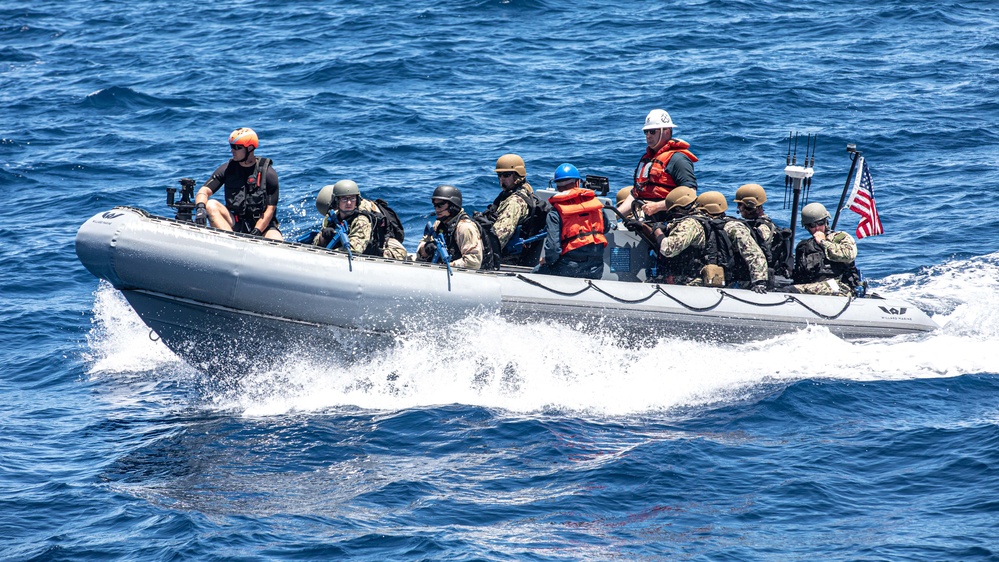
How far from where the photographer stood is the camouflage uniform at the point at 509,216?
32.7ft

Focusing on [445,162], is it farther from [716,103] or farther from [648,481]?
[648,481]

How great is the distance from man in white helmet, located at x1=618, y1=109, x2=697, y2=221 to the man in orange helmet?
11.7 feet

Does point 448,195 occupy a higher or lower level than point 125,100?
lower

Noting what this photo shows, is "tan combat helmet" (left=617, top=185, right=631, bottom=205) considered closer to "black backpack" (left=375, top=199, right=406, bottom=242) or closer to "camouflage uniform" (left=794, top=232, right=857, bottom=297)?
"camouflage uniform" (left=794, top=232, right=857, bottom=297)

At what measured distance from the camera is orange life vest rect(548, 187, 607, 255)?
31.6 ft

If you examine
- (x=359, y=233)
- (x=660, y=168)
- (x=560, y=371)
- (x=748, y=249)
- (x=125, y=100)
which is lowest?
(x=560, y=371)

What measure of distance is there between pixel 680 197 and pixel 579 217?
3.64 feet

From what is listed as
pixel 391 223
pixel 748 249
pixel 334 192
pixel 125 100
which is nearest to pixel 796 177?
pixel 748 249

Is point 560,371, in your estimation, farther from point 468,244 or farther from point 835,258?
point 835,258

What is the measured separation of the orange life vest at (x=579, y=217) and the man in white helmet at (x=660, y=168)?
3.24 feet

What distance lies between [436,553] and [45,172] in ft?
40.7

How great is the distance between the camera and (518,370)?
31.2ft

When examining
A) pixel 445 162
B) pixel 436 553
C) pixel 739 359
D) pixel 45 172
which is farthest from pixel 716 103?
pixel 436 553

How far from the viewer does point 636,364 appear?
973 centimetres
